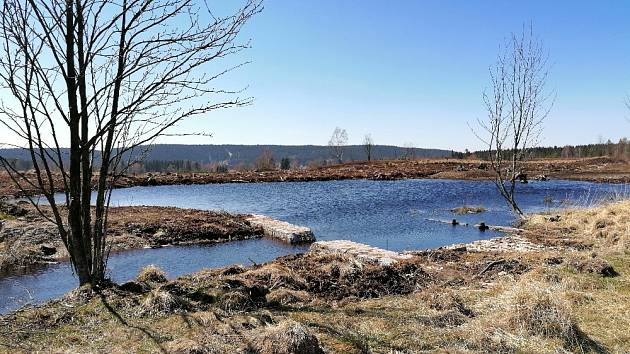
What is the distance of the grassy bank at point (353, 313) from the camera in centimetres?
415

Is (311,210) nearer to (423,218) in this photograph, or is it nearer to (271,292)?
(423,218)

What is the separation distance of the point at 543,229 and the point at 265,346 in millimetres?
11710

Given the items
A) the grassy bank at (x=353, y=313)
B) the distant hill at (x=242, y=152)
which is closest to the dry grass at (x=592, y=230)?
the grassy bank at (x=353, y=313)

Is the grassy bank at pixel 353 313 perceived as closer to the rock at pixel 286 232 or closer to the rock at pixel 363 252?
the rock at pixel 363 252

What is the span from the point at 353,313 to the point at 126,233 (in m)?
11.8

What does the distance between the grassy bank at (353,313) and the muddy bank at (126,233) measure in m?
6.74

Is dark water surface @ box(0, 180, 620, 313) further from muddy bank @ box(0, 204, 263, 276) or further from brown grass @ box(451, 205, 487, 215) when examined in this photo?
muddy bank @ box(0, 204, 263, 276)

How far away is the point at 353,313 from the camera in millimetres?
5375

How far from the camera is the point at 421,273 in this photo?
24.7 ft

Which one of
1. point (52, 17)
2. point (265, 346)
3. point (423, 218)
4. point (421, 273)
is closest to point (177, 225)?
point (423, 218)

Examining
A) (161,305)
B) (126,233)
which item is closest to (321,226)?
(126,233)

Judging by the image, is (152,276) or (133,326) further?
(152,276)

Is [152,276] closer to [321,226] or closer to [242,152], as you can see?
[321,226]

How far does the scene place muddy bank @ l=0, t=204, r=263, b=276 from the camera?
11.9 meters
